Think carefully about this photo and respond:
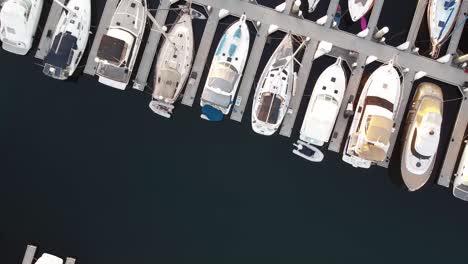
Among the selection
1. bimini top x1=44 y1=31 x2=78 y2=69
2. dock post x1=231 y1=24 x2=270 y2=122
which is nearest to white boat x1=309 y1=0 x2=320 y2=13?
dock post x1=231 y1=24 x2=270 y2=122

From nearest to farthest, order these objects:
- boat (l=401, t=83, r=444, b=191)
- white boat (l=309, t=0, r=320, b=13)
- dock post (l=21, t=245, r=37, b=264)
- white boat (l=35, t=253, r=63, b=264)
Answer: white boat (l=35, t=253, r=63, b=264), dock post (l=21, t=245, r=37, b=264), boat (l=401, t=83, r=444, b=191), white boat (l=309, t=0, r=320, b=13)

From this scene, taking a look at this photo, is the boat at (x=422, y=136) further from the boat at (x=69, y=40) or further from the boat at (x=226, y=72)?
the boat at (x=69, y=40)

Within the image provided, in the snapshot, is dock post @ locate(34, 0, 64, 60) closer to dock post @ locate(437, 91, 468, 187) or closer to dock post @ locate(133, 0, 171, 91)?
dock post @ locate(133, 0, 171, 91)

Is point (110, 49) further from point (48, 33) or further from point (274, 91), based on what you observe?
point (274, 91)

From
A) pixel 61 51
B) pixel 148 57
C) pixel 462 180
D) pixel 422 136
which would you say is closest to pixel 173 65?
pixel 148 57

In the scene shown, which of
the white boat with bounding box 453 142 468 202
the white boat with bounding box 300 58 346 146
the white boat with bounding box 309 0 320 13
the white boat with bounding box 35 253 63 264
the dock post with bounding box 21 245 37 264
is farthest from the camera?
the white boat with bounding box 309 0 320 13
